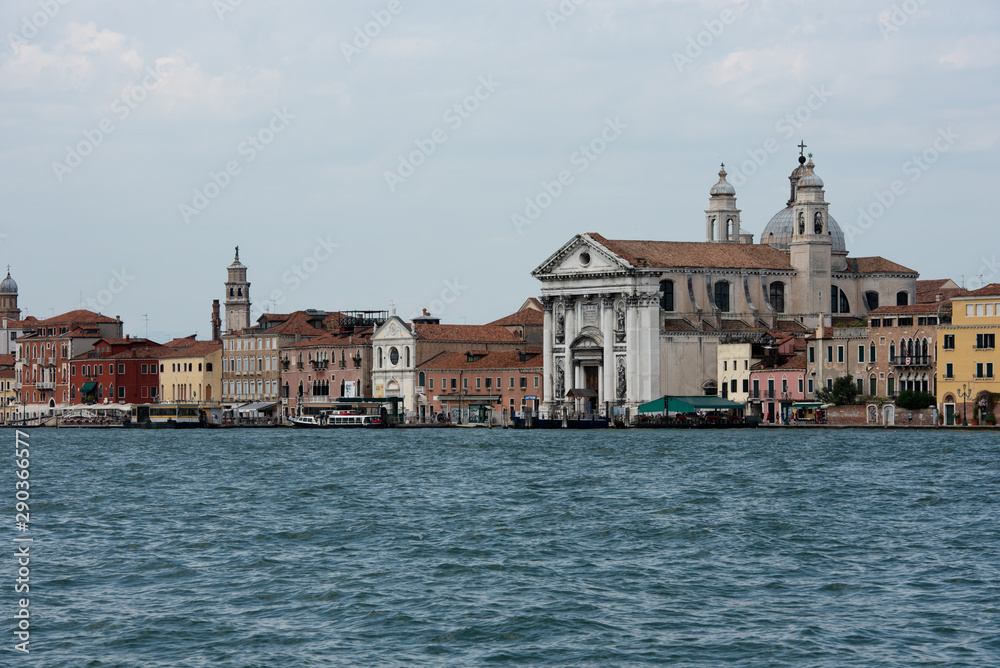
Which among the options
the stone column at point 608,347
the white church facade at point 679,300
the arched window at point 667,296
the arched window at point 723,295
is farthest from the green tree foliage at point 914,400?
Answer: the stone column at point 608,347

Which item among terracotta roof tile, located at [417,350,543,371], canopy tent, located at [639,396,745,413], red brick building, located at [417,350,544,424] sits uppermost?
terracotta roof tile, located at [417,350,543,371]

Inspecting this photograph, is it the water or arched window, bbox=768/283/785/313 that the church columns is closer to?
arched window, bbox=768/283/785/313

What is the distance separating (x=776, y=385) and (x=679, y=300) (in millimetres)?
9435

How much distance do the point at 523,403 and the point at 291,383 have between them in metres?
20.6

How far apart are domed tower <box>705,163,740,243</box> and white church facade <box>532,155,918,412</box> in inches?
250

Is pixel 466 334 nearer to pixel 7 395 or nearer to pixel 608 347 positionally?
pixel 608 347

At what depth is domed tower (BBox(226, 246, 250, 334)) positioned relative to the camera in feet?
381

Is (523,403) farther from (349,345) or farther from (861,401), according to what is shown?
(861,401)

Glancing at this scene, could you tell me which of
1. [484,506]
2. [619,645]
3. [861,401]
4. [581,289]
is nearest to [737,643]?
[619,645]

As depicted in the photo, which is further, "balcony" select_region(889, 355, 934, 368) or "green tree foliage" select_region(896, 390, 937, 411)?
"balcony" select_region(889, 355, 934, 368)

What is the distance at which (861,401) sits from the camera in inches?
2936

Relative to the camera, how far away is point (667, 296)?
8800 cm

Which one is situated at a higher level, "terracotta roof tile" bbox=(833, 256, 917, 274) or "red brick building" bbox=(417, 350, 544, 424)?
"terracotta roof tile" bbox=(833, 256, 917, 274)

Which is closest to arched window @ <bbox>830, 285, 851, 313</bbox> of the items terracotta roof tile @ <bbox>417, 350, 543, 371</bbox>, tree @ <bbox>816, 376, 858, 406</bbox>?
terracotta roof tile @ <bbox>417, 350, 543, 371</bbox>
